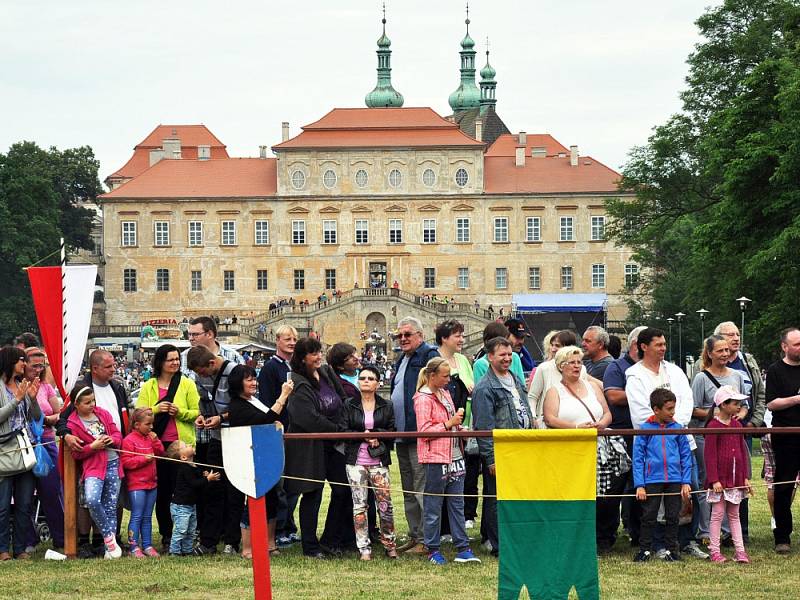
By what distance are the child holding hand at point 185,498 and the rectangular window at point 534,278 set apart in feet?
213

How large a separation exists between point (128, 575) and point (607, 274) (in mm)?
66567

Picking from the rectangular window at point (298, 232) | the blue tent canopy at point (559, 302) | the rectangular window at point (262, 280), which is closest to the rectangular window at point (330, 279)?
the rectangular window at point (298, 232)

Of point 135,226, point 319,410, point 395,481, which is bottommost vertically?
point 395,481

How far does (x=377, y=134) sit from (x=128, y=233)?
42.2 ft

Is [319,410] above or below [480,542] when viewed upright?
above

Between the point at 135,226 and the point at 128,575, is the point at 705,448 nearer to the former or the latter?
the point at 128,575

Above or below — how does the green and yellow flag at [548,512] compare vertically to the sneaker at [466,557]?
above

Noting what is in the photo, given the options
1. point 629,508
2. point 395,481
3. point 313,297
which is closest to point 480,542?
point 629,508

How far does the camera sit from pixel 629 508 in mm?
11109

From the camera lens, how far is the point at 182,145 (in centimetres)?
8638

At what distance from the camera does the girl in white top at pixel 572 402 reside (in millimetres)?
10477

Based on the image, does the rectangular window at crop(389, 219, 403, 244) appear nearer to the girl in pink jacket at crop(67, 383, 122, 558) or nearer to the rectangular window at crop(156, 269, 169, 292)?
the rectangular window at crop(156, 269, 169, 292)

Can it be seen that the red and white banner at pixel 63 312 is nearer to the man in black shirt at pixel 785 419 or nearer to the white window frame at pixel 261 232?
the man in black shirt at pixel 785 419

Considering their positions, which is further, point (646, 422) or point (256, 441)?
point (646, 422)
